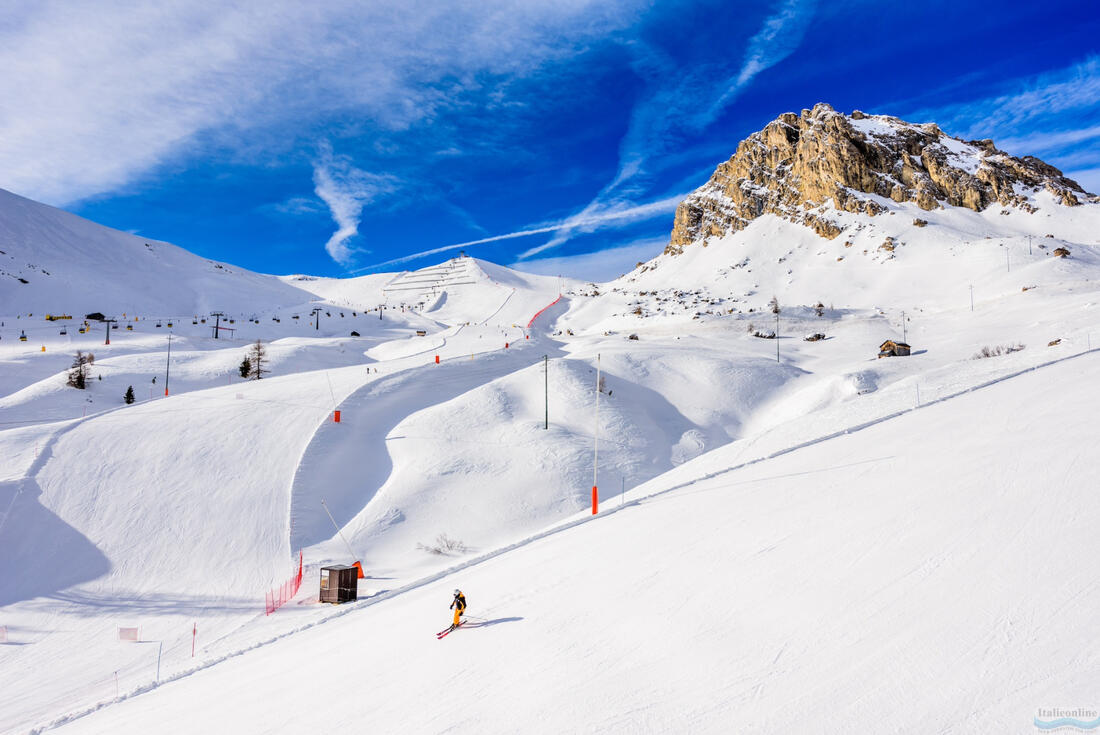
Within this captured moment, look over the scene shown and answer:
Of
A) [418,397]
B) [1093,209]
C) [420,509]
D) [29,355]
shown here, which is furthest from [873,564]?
[1093,209]

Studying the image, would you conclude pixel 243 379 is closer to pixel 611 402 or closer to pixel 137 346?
pixel 137 346

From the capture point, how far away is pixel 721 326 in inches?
3078

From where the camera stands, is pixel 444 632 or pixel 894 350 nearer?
pixel 444 632

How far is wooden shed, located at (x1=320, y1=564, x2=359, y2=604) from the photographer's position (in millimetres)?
21109

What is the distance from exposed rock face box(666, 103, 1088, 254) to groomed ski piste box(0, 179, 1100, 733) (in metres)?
84.2

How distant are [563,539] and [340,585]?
9630 millimetres

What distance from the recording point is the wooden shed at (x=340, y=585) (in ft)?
69.3

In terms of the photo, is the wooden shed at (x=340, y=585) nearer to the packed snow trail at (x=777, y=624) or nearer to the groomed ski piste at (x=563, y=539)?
the groomed ski piste at (x=563, y=539)

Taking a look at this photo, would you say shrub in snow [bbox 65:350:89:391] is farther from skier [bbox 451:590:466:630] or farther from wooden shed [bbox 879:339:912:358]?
wooden shed [bbox 879:339:912:358]

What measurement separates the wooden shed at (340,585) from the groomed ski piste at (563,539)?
1.52 feet

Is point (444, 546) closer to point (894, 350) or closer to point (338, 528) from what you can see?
point (338, 528)

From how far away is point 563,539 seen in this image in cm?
1681

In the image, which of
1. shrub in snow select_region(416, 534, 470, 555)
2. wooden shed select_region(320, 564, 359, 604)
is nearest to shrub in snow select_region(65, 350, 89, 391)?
shrub in snow select_region(416, 534, 470, 555)

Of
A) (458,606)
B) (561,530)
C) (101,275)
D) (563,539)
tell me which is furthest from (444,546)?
(101,275)
